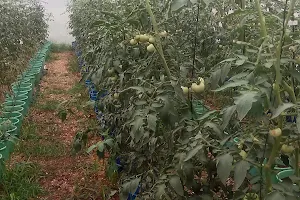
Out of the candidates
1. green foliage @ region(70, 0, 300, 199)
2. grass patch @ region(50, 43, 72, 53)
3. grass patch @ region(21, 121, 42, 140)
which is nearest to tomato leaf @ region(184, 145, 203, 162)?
green foliage @ region(70, 0, 300, 199)

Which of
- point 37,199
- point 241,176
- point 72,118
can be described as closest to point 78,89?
point 72,118

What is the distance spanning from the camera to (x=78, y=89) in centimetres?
636

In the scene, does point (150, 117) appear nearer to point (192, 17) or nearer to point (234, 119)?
point (234, 119)

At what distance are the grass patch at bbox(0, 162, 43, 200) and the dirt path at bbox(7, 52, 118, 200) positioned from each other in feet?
0.21

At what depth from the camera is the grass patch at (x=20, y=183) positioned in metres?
2.97

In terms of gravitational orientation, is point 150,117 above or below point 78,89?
above

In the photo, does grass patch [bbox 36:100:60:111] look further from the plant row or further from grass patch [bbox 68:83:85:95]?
grass patch [bbox 68:83:85:95]

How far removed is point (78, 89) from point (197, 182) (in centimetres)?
495

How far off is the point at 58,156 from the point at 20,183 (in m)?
0.71

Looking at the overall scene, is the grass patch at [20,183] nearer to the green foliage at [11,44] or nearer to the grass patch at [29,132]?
the grass patch at [29,132]

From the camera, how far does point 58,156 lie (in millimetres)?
3797

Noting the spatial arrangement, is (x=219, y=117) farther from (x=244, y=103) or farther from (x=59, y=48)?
(x=59, y=48)

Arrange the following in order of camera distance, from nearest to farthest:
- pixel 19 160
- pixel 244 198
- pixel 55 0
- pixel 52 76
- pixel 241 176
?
pixel 241 176 < pixel 244 198 < pixel 19 160 < pixel 52 76 < pixel 55 0

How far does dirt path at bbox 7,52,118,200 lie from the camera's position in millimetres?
3117
